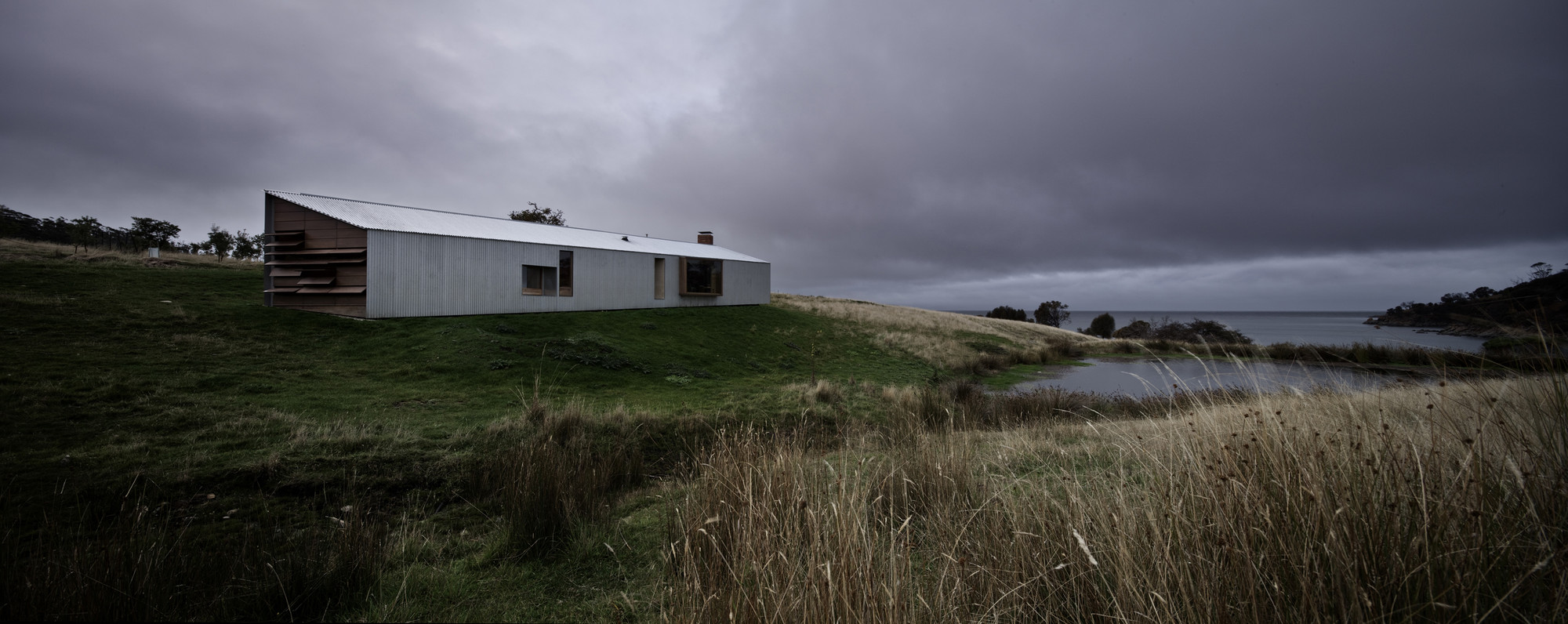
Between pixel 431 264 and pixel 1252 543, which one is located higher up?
pixel 431 264

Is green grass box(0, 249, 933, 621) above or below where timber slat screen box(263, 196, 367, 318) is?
below

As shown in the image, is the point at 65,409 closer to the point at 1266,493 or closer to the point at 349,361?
the point at 349,361

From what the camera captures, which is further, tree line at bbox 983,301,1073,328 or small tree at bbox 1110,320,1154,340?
tree line at bbox 983,301,1073,328

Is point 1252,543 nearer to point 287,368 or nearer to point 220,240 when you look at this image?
point 287,368

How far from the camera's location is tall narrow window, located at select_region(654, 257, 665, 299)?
2359 cm

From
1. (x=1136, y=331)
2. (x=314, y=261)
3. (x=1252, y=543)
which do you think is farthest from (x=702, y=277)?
(x=1136, y=331)

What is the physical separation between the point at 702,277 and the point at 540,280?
7643mm

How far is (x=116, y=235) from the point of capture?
98.5 feet

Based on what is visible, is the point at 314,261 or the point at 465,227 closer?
the point at 314,261

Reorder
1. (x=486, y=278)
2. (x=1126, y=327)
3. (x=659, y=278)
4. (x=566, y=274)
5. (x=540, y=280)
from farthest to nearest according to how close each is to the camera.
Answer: (x=1126, y=327) < (x=659, y=278) < (x=566, y=274) < (x=540, y=280) < (x=486, y=278)

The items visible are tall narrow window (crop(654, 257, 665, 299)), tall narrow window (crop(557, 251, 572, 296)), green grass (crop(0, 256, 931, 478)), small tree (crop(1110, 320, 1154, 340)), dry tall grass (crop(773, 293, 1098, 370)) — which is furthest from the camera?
small tree (crop(1110, 320, 1154, 340))

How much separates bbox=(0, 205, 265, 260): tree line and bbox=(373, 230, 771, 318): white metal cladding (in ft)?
65.9

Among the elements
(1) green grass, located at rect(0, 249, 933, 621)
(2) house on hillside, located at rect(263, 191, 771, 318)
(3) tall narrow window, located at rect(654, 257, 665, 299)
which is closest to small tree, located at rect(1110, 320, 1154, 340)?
(1) green grass, located at rect(0, 249, 933, 621)

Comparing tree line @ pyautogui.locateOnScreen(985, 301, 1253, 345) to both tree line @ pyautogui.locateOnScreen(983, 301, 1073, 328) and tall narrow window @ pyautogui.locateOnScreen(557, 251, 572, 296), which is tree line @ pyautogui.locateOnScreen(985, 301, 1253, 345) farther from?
tall narrow window @ pyautogui.locateOnScreen(557, 251, 572, 296)
